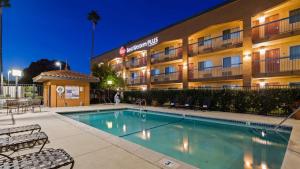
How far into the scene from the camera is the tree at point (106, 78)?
21.9 metres

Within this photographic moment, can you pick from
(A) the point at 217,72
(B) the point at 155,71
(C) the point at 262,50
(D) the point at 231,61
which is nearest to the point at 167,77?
(B) the point at 155,71

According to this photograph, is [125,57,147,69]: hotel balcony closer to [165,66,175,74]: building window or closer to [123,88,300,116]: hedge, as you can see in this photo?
[165,66,175,74]: building window

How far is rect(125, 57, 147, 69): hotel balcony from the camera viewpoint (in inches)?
1067

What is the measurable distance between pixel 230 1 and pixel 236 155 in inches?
624

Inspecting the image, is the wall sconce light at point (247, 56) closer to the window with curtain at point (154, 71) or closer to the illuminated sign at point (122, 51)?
the window with curtain at point (154, 71)

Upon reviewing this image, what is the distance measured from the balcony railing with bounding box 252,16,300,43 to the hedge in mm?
5621

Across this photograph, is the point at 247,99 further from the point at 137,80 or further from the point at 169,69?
the point at 137,80

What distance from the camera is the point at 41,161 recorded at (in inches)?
98.9

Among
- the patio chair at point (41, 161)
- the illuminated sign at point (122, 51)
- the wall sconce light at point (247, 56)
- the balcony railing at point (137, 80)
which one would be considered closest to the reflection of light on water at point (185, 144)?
the patio chair at point (41, 161)

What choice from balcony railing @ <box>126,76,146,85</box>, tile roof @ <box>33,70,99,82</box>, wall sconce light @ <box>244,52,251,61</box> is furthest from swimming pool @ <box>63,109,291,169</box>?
balcony railing @ <box>126,76,146,85</box>

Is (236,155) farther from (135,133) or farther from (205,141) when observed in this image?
(135,133)

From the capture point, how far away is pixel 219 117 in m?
9.85

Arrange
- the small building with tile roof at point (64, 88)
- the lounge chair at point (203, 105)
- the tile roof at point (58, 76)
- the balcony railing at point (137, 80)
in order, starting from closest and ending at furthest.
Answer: the lounge chair at point (203, 105), the tile roof at point (58, 76), the small building with tile roof at point (64, 88), the balcony railing at point (137, 80)

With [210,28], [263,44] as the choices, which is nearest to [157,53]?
[210,28]
